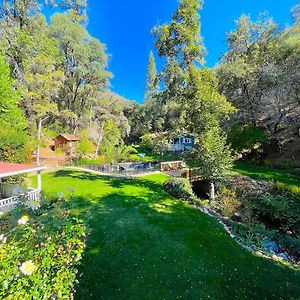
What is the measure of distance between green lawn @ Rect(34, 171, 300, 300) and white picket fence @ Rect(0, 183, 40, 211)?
8.52 ft

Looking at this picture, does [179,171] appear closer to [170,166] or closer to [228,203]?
[170,166]

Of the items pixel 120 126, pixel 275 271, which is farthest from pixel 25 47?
pixel 120 126

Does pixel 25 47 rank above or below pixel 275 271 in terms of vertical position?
above

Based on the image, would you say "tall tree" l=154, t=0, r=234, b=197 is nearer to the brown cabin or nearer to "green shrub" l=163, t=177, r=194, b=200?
"green shrub" l=163, t=177, r=194, b=200

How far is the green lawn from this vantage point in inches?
265

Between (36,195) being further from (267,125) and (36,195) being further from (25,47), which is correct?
(267,125)

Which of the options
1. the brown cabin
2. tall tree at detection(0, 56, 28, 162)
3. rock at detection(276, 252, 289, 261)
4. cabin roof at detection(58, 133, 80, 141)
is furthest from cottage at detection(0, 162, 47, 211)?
cabin roof at detection(58, 133, 80, 141)

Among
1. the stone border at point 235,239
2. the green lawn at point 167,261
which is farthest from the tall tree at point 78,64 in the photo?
the stone border at point 235,239

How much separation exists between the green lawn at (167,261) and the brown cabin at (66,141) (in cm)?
2498

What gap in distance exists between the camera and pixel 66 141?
36.8 metres

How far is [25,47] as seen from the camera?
12.3 m

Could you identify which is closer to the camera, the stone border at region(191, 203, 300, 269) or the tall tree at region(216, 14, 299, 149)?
the stone border at region(191, 203, 300, 269)

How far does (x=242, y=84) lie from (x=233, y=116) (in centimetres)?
447

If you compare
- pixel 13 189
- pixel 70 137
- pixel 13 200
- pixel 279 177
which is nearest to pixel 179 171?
pixel 279 177
